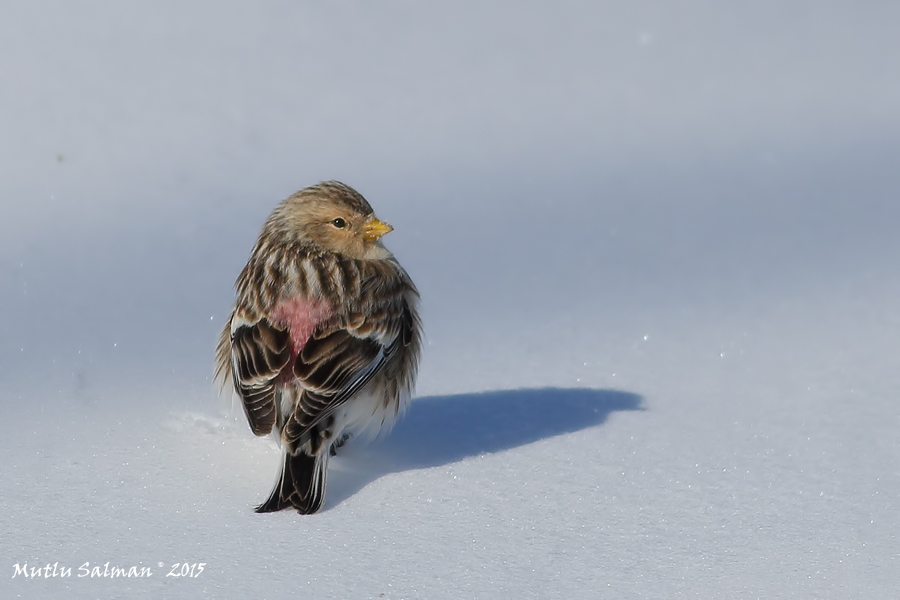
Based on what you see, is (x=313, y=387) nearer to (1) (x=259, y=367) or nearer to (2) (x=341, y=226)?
(1) (x=259, y=367)

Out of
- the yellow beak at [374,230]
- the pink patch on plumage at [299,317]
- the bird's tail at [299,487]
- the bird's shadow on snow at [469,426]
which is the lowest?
the bird's tail at [299,487]

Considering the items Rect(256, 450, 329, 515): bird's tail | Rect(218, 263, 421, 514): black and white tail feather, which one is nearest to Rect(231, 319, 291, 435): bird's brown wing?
Rect(218, 263, 421, 514): black and white tail feather

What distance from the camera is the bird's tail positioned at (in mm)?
3600

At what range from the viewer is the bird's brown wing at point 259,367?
376 centimetres

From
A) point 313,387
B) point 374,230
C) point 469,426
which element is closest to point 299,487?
point 313,387

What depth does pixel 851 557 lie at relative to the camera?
343cm

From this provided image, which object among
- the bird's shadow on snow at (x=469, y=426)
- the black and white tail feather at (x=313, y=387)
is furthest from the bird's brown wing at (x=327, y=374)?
the bird's shadow on snow at (x=469, y=426)

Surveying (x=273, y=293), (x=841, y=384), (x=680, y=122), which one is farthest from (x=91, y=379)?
(x=680, y=122)

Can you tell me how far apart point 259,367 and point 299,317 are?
0.20 m

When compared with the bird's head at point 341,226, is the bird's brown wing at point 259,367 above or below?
below

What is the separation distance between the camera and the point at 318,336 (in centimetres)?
387

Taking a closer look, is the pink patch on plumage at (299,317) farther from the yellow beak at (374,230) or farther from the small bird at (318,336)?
the yellow beak at (374,230)

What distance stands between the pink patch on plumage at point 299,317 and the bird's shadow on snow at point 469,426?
439mm

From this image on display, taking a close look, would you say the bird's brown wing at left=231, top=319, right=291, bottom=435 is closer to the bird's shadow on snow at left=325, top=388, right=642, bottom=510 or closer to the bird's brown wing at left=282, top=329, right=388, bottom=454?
the bird's brown wing at left=282, top=329, right=388, bottom=454
